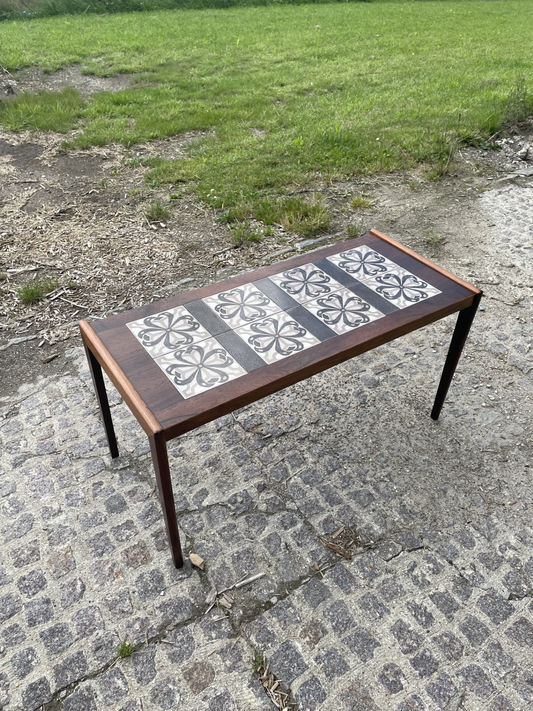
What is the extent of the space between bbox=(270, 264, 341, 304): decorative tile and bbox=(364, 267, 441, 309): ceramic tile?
0.61 feet

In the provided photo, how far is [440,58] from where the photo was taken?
31.6ft

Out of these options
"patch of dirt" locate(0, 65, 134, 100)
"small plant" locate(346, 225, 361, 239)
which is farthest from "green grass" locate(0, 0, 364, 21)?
"small plant" locate(346, 225, 361, 239)

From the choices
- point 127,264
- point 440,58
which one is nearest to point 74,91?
point 127,264

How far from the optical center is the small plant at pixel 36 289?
146 inches

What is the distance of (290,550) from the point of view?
227cm

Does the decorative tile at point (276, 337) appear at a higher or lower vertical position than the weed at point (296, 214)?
higher

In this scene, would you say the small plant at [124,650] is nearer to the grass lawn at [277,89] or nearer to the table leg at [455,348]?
the table leg at [455,348]

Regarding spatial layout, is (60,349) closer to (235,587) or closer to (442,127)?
(235,587)

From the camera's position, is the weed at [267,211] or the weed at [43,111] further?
the weed at [43,111]

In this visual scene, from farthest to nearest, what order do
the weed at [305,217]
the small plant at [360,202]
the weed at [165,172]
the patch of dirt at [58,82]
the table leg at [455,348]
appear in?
1. the patch of dirt at [58,82]
2. the weed at [165,172]
3. the small plant at [360,202]
4. the weed at [305,217]
5. the table leg at [455,348]

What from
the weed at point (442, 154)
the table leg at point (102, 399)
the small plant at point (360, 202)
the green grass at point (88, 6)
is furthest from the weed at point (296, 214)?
the green grass at point (88, 6)

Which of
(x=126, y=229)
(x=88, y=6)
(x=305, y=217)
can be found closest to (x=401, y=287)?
(x=305, y=217)

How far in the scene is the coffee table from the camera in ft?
6.15

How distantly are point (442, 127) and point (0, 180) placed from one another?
4.93 m
